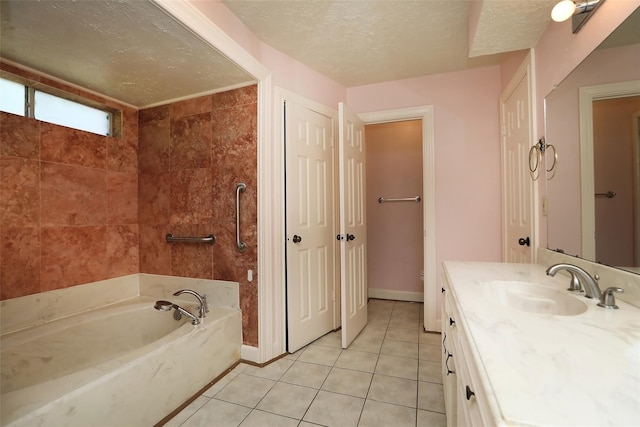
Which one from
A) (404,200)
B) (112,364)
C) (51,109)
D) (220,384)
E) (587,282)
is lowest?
(220,384)

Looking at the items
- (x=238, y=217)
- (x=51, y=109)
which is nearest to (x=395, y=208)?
(x=238, y=217)

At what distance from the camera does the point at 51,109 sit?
1974mm

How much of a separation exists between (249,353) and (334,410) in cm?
79

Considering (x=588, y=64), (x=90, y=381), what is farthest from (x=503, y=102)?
(x=90, y=381)

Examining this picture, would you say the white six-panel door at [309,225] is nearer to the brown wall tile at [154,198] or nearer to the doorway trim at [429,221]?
the doorway trim at [429,221]

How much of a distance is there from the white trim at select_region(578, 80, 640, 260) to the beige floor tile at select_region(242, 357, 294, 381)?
1.83 m

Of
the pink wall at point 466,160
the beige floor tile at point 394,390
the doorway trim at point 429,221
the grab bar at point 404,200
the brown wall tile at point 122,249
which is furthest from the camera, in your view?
the grab bar at point 404,200

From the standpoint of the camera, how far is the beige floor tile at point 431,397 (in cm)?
153

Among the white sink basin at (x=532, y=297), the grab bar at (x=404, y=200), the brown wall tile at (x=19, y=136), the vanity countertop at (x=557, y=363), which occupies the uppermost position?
the brown wall tile at (x=19, y=136)

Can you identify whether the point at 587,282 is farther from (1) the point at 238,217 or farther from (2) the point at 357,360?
(1) the point at 238,217

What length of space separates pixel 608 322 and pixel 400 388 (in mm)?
1274

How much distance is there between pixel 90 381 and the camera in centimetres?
119

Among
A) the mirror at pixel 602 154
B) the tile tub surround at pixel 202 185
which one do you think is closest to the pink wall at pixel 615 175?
the mirror at pixel 602 154

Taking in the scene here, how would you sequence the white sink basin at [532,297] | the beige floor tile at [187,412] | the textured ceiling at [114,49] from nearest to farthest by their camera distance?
the white sink basin at [532,297]
the textured ceiling at [114,49]
the beige floor tile at [187,412]
